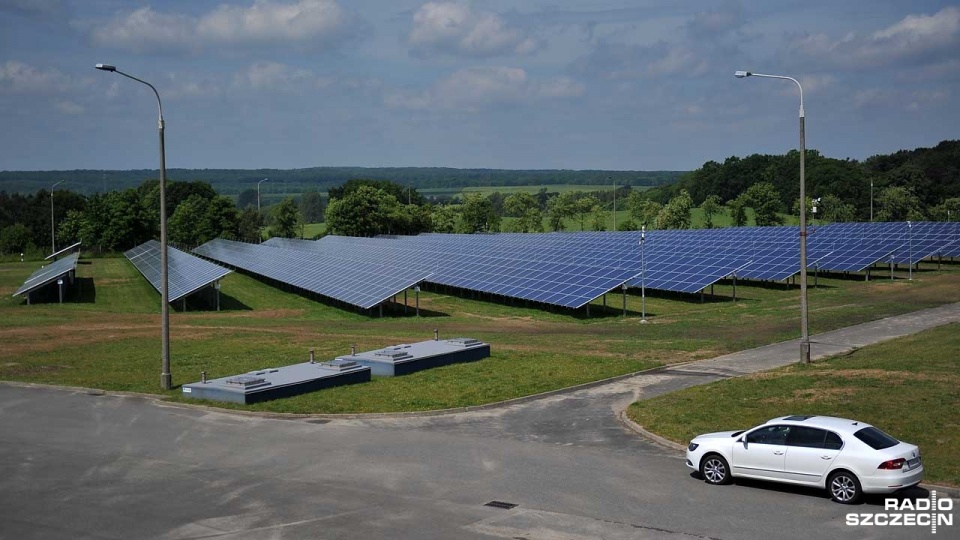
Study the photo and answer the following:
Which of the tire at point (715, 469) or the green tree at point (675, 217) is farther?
the green tree at point (675, 217)

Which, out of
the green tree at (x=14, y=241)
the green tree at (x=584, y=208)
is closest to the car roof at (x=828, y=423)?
the green tree at (x=14, y=241)

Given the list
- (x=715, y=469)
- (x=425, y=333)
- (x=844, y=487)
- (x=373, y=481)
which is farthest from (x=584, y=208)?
(x=844, y=487)

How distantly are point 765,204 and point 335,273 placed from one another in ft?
300

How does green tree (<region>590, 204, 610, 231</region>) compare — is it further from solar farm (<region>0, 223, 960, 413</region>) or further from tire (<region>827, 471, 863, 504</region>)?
tire (<region>827, 471, 863, 504</region>)

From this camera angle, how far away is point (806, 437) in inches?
733

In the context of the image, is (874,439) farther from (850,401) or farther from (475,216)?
(475,216)

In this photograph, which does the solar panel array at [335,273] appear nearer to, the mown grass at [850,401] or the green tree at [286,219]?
the mown grass at [850,401]

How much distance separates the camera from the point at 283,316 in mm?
64875

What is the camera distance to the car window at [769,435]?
18978 millimetres

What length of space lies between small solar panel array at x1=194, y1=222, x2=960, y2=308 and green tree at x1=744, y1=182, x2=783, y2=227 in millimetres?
43963

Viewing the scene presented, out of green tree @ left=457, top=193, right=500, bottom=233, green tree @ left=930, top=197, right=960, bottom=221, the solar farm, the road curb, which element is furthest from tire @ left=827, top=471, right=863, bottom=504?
green tree @ left=457, top=193, right=500, bottom=233

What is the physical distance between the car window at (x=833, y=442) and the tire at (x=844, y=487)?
0.50m

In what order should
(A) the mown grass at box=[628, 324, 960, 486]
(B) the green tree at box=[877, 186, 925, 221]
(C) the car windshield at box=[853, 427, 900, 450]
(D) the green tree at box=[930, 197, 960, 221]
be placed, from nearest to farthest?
(C) the car windshield at box=[853, 427, 900, 450] < (A) the mown grass at box=[628, 324, 960, 486] < (D) the green tree at box=[930, 197, 960, 221] < (B) the green tree at box=[877, 186, 925, 221]

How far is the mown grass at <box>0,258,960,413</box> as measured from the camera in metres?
33.2
